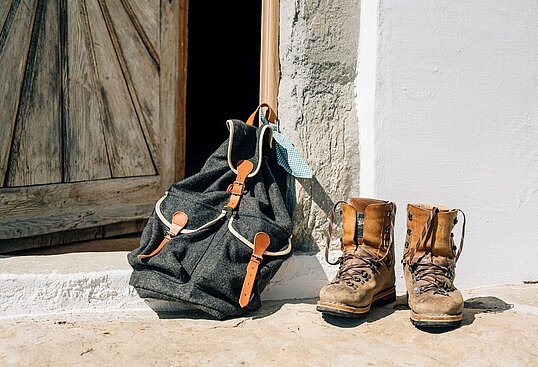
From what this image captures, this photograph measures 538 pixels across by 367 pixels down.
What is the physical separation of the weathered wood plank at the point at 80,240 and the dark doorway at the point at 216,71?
2568mm

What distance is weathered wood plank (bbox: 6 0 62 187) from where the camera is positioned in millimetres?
2867

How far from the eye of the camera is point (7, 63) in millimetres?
2801

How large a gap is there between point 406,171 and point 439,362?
0.86m

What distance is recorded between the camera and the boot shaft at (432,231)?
2.30 metres

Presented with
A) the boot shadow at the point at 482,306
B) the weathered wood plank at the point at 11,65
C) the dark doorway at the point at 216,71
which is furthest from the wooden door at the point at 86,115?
the dark doorway at the point at 216,71

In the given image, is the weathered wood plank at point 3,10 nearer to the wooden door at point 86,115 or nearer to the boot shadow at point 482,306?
the wooden door at point 86,115

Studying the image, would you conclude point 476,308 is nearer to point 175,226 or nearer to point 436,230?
point 436,230

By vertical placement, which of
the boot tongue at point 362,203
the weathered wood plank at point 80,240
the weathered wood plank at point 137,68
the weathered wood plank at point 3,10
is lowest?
the weathered wood plank at point 80,240

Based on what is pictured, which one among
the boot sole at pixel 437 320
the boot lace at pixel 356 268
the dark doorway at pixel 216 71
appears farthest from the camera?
the dark doorway at pixel 216 71

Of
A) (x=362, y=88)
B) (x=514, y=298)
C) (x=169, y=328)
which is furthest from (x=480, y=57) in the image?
(x=169, y=328)

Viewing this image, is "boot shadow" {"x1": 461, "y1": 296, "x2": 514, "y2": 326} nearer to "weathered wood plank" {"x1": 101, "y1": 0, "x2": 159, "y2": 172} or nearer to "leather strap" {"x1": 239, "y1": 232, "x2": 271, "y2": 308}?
"leather strap" {"x1": 239, "y1": 232, "x2": 271, "y2": 308}

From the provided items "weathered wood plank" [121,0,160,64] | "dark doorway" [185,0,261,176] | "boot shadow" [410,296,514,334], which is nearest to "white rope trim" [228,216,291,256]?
"boot shadow" [410,296,514,334]

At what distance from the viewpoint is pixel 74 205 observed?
3.07m

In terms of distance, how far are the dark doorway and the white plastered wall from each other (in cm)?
328
